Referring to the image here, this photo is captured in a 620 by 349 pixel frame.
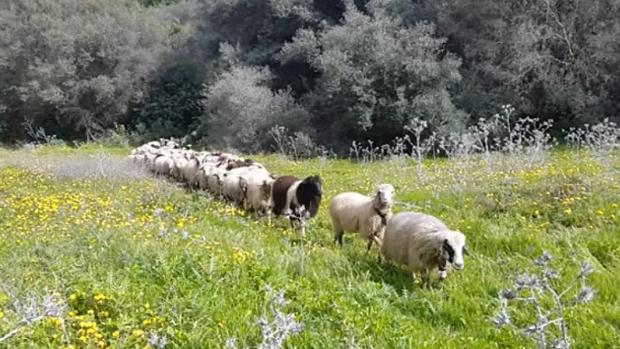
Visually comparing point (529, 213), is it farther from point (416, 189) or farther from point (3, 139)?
point (3, 139)

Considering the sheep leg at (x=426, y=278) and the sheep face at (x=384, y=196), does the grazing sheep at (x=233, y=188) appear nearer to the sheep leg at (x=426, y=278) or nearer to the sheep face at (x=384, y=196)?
the sheep face at (x=384, y=196)

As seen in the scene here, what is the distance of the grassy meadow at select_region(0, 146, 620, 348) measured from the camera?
4.52m

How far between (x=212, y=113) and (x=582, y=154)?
18064mm

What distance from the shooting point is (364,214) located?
24.1ft

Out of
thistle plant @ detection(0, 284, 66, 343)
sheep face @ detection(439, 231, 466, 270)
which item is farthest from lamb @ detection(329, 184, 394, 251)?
thistle plant @ detection(0, 284, 66, 343)

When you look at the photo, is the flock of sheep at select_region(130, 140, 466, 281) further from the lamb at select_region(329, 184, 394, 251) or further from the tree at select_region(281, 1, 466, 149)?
the tree at select_region(281, 1, 466, 149)

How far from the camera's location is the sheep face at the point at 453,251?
18.0 ft

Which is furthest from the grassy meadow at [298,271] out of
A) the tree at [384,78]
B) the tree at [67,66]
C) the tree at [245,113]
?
the tree at [67,66]

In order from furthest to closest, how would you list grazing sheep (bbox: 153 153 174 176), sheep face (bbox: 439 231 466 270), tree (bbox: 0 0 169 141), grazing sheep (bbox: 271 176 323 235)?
tree (bbox: 0 0 169 141) → grazing sheep (bbox: 153 153 174 176) → grazing sheep (bbox: 271 176 323 235) → sheep face (bbox: 439 231 466 270)

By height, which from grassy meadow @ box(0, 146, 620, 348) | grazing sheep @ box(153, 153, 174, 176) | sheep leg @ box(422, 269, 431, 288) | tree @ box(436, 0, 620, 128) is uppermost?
tree @ box(436, 0, 620, 128)

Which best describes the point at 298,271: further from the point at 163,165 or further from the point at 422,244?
the point at 163,165

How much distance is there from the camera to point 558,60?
22.2 meters

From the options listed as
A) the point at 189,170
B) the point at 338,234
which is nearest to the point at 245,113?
the point at 189,170

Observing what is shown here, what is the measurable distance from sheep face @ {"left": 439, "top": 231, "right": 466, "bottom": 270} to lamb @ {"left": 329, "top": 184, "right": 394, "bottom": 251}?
1.52m
